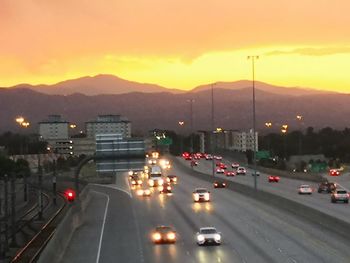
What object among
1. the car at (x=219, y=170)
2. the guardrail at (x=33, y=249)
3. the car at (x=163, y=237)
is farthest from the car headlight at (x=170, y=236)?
the car at (x=219, y=170)

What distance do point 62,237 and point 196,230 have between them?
34.4 ft

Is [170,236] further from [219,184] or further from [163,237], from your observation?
[219,184]

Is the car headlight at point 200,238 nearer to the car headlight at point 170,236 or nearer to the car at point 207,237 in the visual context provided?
the car at point 207,237

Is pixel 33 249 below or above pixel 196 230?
below

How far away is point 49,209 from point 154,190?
14902mm

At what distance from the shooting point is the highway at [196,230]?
35.8 metres

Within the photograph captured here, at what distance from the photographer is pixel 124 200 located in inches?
3285

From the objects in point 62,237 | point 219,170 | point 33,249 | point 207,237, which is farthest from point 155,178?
point 207,237

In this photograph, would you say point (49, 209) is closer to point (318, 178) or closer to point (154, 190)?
point (154, 190)

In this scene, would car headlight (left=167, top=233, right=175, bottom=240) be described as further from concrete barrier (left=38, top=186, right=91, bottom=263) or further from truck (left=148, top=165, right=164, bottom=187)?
truck (left=148, top=165, right=164, bottom=187)

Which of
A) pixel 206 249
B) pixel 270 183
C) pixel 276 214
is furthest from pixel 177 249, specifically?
pixel 270 183

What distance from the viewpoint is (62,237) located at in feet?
138

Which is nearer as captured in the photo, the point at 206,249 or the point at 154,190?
the point at 206,249

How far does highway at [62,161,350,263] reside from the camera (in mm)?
35756
